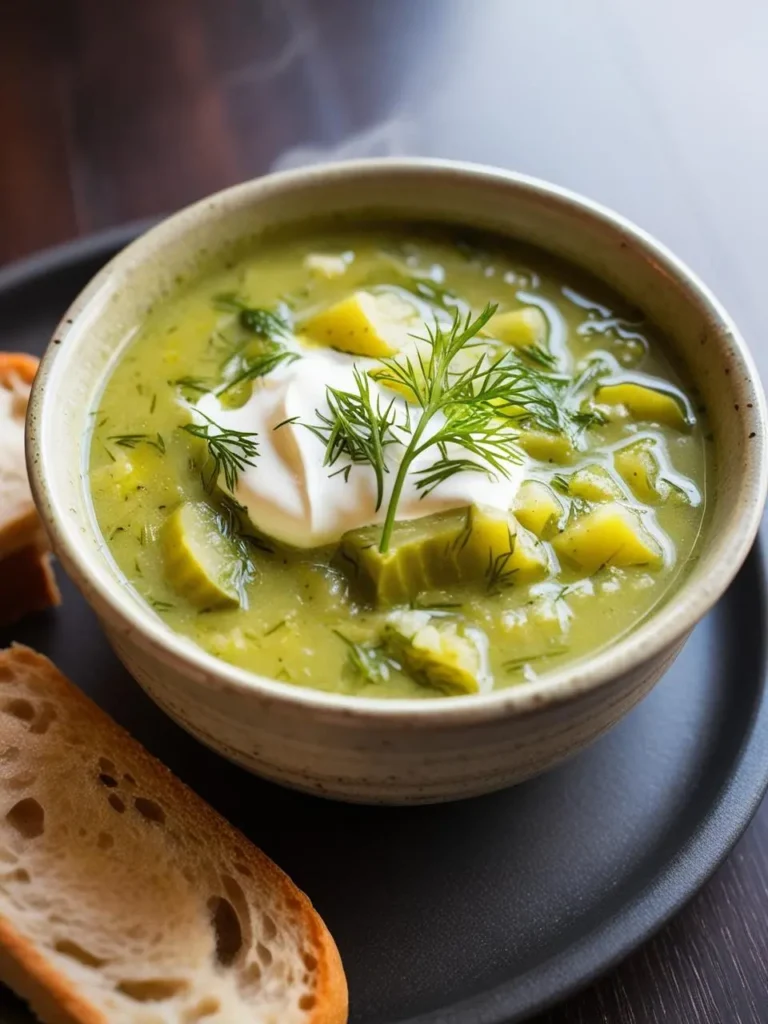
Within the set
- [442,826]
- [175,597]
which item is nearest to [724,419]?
[442,826]

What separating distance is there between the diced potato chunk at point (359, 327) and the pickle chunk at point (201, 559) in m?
0.45

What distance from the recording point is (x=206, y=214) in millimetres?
2232

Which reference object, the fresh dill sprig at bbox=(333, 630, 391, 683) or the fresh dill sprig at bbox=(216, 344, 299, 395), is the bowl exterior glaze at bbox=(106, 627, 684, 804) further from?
the fresh dill sprig at bbox=(216, 344, 299, 395)

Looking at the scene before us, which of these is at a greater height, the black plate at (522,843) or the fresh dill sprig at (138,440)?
the fresh dill sprig at (138,440)

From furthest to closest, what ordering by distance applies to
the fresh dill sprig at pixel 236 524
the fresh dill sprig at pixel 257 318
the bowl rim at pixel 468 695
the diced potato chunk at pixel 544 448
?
the fresh dill sprig at pixel 257 318
the diced potato chunk at pixel 544 448
the fresh dill sprig at pixel 236 524
the bowl rim at pixel 468 695

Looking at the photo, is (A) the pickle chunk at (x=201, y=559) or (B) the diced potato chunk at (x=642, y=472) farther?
(B) the diced potato chunk at (x=642, y=472)

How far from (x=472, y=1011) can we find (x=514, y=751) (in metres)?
0.38

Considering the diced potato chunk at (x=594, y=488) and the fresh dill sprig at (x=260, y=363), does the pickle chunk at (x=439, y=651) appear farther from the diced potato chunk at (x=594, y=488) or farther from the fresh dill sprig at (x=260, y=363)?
the fresh dill sprig at (x=260, y=363)

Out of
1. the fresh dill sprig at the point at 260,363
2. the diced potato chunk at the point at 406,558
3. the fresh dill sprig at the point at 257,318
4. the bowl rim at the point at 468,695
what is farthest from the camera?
the fresh dill sprig at the point at 257,318

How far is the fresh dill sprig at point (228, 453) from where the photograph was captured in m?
1.90

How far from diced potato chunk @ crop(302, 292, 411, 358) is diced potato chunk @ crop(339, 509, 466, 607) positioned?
447 millimetres

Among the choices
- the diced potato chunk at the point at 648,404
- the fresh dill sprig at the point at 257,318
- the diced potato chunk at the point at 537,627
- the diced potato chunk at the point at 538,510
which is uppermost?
the diced potato chunk at the point at 648,404

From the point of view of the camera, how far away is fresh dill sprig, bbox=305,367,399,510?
1825 millimetres

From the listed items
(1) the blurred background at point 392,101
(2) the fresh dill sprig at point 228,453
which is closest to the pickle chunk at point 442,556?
(2) the fresh dill sprig at point 228,453
